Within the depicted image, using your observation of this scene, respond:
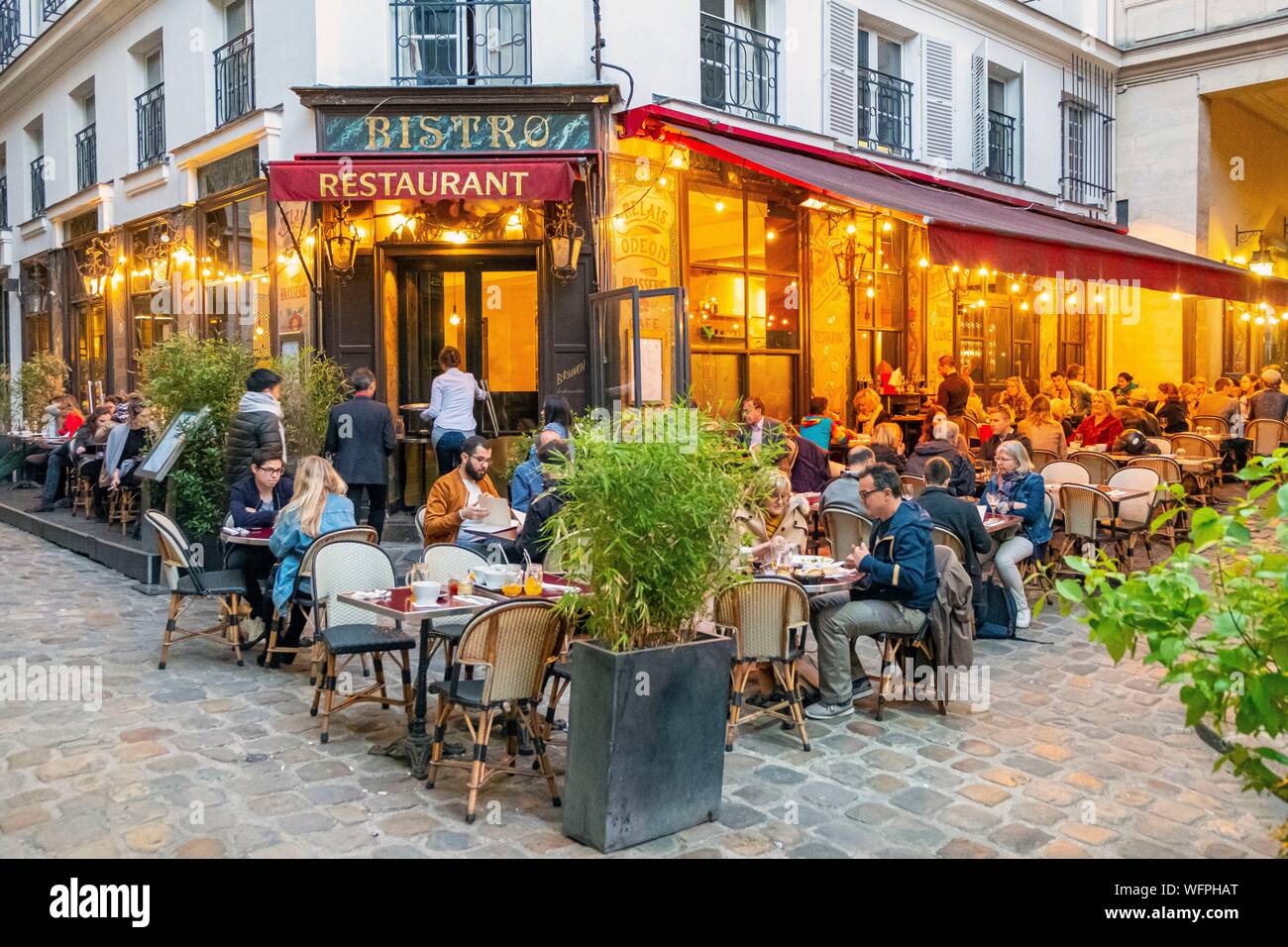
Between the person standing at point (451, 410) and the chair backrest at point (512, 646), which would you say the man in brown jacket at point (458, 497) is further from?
the chair backrest at point (512, 646)

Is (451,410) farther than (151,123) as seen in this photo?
No

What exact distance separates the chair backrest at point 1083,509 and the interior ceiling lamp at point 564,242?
16.3 feet

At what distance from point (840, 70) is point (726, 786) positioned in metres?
10.4

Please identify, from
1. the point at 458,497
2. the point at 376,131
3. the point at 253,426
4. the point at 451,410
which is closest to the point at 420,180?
the point at 376,131

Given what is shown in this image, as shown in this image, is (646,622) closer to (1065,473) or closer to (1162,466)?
(1065,473)

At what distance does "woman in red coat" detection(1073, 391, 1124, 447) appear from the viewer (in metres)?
12.6

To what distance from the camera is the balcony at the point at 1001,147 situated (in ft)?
52.0

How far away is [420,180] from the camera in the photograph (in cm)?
973

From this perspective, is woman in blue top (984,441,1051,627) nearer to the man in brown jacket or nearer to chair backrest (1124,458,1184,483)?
Answer: chair backrest (1124,458,1184,483)

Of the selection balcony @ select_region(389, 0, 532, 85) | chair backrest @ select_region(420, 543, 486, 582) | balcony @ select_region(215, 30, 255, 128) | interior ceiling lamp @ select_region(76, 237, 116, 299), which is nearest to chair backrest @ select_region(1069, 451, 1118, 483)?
balcony @ select_region(389, 0, 532, 85)

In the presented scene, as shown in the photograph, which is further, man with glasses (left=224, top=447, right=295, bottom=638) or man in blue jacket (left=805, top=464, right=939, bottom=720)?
man with glasses (left=224, top=447, right=295, bottom=638)

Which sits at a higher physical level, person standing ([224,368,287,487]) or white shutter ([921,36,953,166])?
white shutter ([921,36,953,166])

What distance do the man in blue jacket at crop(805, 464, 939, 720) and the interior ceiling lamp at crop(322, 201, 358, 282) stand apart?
21.7 ft
